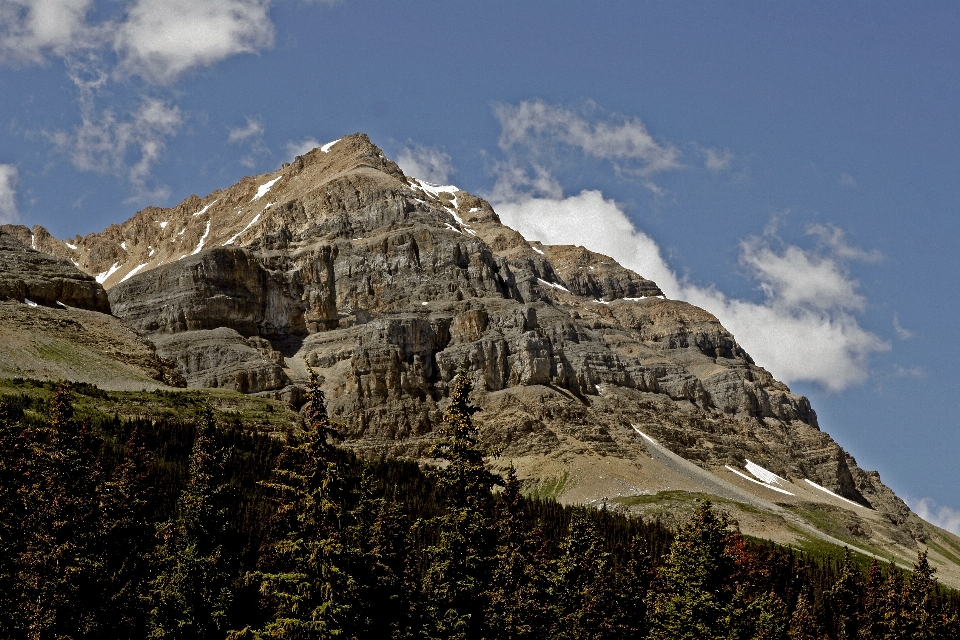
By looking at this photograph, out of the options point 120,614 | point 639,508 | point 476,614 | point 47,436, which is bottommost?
point 120,614

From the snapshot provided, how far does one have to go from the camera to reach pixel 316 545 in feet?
120

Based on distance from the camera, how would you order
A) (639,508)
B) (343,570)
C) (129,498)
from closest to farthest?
(343,570)
(129,498)
(639,508)

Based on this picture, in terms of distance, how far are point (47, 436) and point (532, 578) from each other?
25.4 metres

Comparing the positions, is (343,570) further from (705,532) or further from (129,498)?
(705,532)

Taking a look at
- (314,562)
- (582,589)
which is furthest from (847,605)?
(314,562)

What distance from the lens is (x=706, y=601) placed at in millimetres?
65625

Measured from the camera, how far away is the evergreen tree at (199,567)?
50.6 meters

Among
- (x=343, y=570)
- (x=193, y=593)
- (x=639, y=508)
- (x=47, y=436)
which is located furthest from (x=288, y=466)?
(x=639, y=508)

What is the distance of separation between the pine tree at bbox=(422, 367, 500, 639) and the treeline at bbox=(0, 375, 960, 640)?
0.07 metres

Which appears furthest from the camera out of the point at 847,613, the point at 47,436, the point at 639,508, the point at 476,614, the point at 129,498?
the point at 639,508

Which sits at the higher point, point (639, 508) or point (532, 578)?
point (639, 508)

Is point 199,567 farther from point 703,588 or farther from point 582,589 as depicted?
point 703,588

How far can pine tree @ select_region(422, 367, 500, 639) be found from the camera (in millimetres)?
42656

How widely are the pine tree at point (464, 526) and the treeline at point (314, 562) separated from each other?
7cm
